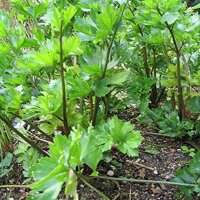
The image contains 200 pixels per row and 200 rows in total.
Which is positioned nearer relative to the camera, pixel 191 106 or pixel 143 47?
pixel 191 106

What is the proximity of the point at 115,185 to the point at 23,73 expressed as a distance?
40cm

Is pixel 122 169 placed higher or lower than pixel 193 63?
lower

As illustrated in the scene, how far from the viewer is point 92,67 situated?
0.99 m

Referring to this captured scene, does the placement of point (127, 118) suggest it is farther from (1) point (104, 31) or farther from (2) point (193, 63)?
(1) point (104, 31)

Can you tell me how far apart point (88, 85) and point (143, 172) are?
1.08ft

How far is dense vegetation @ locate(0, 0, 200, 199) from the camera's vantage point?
2.79 ft

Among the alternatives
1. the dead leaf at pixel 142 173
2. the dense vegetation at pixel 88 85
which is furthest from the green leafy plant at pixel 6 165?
the dead leaf at pixel 142 173

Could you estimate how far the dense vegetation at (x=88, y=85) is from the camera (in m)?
0.85

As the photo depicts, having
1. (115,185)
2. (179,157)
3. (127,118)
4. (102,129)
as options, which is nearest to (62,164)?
(102,129)

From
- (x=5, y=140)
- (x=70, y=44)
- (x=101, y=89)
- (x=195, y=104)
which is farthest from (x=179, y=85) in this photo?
(x=5, y=140)

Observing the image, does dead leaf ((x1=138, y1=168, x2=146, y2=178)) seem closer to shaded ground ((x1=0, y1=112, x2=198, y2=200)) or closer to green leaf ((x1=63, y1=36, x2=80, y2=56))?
shaded ground ((x1=0, y1=112, x2=198, y2=200))

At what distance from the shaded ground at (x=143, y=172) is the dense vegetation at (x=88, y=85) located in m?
0.05

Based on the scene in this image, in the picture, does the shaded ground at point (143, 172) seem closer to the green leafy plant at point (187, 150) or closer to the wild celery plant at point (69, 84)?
the green leafy plant at point (187, 150)

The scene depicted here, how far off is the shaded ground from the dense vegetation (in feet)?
0.16
